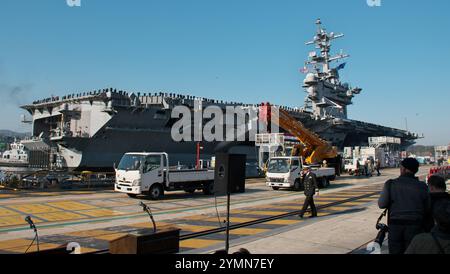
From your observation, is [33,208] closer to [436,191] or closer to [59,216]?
[59,216]

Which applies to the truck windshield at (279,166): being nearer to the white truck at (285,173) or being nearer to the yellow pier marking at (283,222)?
the white truck at (285,173)

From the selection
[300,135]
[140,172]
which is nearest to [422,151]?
[300,135]

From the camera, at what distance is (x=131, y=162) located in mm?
17609

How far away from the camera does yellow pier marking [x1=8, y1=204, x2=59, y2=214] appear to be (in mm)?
13711

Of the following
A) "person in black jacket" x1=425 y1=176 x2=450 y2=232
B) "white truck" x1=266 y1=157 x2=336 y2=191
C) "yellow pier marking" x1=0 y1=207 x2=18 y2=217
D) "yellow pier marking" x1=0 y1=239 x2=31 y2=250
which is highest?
"person in black jacket" x1=425 y1=176 x2=450 y2=232

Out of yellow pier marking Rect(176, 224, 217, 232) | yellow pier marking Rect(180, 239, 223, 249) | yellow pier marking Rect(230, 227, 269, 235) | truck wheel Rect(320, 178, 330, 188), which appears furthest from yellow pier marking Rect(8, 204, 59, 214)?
truck wheel Rect(320, 178, 330, 188)

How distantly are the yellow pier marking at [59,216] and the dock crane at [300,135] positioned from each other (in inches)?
709

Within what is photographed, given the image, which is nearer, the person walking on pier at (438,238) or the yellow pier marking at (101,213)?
the person walking on pier at (438,238)

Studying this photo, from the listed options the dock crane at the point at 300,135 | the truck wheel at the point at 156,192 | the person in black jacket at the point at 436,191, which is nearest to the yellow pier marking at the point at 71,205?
the truck wheel at the point at 156,192

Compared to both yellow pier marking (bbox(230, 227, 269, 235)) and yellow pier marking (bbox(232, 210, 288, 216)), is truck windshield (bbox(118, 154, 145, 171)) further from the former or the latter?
yellow pier marking (bbox(230, 227, 269, 235))

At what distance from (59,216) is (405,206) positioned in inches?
453

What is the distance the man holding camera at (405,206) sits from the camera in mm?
4926

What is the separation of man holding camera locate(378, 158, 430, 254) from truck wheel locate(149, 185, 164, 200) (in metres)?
13.8

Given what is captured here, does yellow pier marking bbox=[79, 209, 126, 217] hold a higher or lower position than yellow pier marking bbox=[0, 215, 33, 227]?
lower
